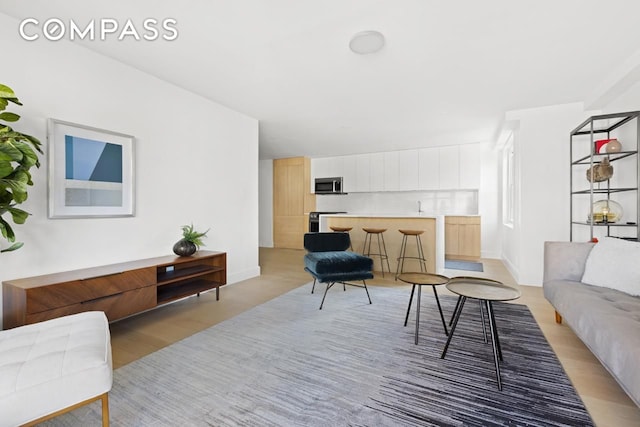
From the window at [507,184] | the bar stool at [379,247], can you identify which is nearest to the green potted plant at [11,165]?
the bar stool at [379,247]

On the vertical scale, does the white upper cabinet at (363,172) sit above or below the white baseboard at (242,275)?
above

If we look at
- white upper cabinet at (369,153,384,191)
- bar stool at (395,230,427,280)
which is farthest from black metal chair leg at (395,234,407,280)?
white upper cabinet at (369,153,384,191)

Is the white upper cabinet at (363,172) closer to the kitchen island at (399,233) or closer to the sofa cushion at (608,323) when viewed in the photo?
the kitchen island at (399,233)

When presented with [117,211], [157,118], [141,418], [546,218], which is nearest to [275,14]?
[157,118]

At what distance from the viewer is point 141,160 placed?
2973mm

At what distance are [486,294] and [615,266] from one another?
1.15 metres

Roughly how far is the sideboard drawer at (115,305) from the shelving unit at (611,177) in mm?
4526

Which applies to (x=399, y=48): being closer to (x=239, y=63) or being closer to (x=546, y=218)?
(x=239, y=63)

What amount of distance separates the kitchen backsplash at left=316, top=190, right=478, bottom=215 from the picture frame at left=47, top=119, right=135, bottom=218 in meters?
5.54

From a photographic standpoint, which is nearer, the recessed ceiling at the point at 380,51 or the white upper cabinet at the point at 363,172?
the recessed ceiling at the point at 380,51

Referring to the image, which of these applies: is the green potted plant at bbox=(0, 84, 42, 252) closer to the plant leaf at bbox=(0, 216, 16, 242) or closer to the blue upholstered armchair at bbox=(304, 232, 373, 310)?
the plant leaf at bbox=(0, 216, 16, 242)

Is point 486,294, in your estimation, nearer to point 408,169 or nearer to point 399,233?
point 399,233

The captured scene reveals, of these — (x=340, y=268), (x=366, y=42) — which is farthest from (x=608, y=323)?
(x=366, y=42)

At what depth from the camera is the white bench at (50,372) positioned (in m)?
1.07
